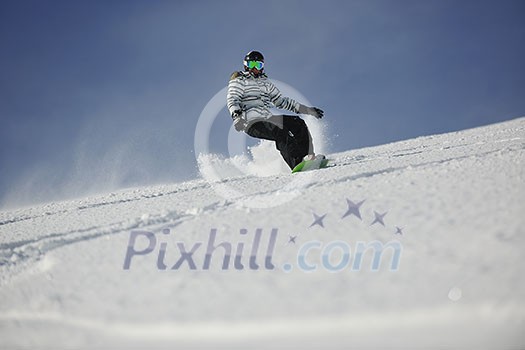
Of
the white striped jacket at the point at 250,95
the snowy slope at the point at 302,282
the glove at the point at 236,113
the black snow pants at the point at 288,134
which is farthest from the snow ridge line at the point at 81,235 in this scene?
the white striped jacket at the point at 250,95

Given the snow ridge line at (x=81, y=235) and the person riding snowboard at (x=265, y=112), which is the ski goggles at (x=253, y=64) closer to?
the person riding snowboard at (x=265, y=112)

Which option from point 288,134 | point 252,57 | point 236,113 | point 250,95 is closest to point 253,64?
point 252,57

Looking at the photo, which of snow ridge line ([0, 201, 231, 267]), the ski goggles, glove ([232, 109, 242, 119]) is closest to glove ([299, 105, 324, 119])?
the ski goggles

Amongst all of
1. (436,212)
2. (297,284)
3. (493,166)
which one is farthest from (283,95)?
(297,284)

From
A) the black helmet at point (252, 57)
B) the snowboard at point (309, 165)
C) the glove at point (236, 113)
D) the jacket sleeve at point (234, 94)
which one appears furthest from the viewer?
the black helmet at point (252, 57)

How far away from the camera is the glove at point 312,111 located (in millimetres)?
Answer: 4879

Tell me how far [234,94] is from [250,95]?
22 cm

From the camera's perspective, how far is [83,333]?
1.03 meters

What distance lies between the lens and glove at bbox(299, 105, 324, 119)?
4.88 m

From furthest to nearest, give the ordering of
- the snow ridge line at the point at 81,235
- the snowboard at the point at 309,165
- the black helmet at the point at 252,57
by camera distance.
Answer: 1. the black helmet at the point at 252,57
2. the snowboard at the point at 309,165
3. the snow ridge line at the point at 81,235

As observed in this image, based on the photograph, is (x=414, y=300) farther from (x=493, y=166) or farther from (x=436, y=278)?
(x=493, y=166)

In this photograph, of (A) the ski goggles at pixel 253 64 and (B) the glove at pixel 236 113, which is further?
(A) the ski goggles at pixel 253 64

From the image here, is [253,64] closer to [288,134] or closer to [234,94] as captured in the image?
[234,94]

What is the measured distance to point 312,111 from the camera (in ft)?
16.1
